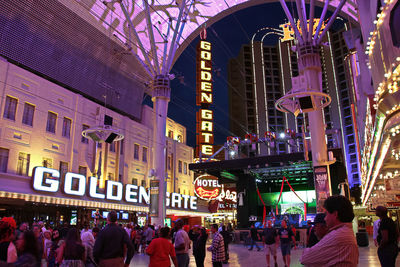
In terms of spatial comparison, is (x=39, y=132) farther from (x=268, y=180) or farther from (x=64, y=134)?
(x=268, y=180)

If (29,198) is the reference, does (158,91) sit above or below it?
above

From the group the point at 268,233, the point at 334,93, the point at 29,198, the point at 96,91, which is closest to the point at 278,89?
the point at 334,93

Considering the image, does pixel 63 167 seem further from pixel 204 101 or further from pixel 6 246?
pixel 6 246

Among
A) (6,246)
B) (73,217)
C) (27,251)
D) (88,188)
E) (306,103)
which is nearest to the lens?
(27,251)

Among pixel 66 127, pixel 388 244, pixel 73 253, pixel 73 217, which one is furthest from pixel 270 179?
pixel 73 253

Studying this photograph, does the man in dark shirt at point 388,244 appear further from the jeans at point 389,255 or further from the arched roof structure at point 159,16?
the arched roof structure at point 159,16

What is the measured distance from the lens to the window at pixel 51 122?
94.8 ft

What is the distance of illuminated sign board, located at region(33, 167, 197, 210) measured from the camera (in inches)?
1005

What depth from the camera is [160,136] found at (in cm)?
2925

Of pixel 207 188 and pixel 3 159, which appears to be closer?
pixel 3 159

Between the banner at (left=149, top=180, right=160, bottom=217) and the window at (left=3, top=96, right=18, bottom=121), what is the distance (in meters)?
11.5

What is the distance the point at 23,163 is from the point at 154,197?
10.0m

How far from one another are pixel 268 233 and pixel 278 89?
8313cm

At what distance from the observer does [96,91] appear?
35750 mm
